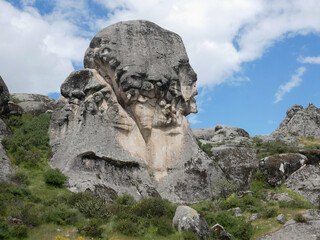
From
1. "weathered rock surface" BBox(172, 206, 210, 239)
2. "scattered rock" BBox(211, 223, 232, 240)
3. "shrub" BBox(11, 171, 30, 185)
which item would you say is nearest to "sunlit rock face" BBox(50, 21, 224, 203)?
"shrub" BBox(11, 171, 30, 185)

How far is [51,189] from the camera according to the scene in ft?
69.3

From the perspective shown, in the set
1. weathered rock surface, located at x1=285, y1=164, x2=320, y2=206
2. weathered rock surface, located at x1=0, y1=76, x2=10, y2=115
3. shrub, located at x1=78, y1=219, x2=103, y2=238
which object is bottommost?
shrub, located at x1=78, y1=219, x2=103, y2=238

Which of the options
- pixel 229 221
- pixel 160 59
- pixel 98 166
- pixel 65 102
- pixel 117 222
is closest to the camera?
pixel 117 222

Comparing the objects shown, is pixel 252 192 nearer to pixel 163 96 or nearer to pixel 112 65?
pixel 163 96

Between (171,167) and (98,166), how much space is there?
6411mm

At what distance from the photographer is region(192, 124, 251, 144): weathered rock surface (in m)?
39.7

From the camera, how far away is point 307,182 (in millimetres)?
27281

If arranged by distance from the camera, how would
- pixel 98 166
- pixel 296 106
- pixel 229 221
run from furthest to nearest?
1. pixel 296 106
2. pixel 98 166
3. pixel 229 221

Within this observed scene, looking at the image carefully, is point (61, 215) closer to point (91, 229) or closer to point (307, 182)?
point (91, 229)

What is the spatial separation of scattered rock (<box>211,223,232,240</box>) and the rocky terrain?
0.06m

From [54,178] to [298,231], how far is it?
45.4 ft

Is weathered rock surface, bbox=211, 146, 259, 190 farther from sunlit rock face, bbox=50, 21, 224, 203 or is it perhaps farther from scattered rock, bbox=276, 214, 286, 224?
scattered rock, bbox=276, 214, 286, 224

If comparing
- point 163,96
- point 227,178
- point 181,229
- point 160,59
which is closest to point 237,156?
point 227,178

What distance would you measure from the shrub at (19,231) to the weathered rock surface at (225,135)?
26413 millimetres
